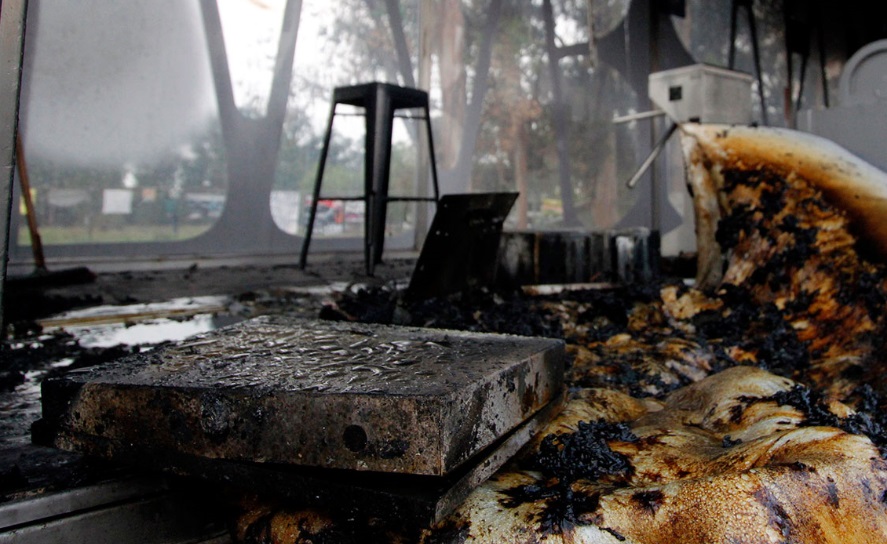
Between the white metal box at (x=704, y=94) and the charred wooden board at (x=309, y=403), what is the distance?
541cm

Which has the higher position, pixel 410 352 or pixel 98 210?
pixel 98 210

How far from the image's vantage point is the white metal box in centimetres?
645

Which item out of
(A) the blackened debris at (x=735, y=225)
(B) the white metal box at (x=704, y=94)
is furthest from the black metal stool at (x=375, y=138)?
(B) the white metal box at (x=704, y=94)

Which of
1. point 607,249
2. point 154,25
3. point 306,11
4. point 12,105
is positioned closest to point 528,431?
point 12,105

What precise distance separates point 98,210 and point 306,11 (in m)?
2.94

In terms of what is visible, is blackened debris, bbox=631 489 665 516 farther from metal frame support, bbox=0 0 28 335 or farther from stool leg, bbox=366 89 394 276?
stool leg, bbox=366 89 394 276

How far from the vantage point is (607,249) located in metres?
4.46

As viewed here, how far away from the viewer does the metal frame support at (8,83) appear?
1604 mm

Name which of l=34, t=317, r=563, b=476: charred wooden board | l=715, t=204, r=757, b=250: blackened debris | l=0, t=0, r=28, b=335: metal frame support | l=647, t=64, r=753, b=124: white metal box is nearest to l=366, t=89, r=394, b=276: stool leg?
l=715, t=204, r=757, b=250: blackened debris

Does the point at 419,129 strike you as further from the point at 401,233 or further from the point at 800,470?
the point at 800,470

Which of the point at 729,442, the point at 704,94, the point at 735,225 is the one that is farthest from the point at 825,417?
the point at 704,94

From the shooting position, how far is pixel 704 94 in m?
6.43

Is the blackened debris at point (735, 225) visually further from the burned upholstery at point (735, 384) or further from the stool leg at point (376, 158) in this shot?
the stool leg at point (376, 158)

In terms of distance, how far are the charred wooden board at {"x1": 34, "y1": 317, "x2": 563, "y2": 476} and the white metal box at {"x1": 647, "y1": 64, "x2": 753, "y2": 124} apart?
5407 mm
